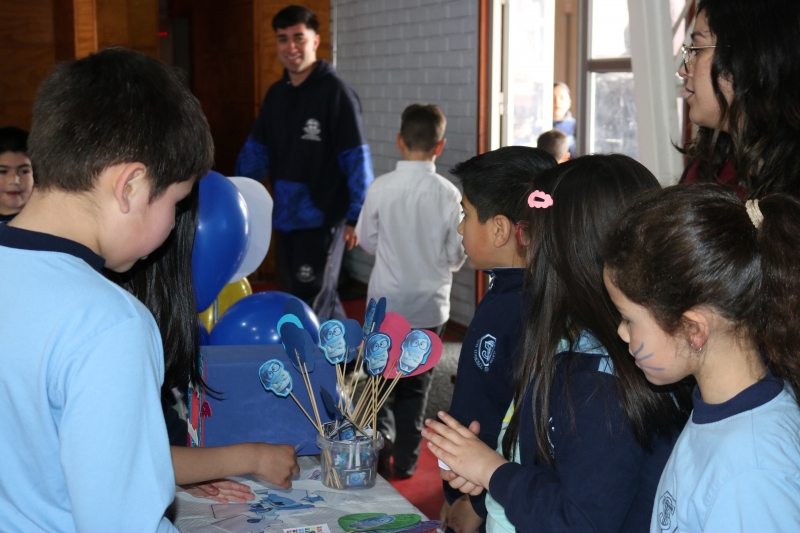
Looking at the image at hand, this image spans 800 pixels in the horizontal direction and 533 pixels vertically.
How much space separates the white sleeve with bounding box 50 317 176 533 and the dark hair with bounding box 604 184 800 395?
64cm

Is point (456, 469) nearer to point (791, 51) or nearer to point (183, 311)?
point (183, 311)

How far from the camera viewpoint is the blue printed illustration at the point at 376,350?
1481 millimetres

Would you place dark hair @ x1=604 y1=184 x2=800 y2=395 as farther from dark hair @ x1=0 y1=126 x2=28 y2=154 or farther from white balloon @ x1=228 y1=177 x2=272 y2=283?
dark hair @ x1=0 y1=126 x2=28 y2=154

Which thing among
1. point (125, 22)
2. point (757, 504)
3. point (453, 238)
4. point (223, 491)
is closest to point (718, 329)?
point (757, 504)

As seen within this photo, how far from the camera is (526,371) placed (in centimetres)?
133

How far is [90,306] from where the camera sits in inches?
34.2

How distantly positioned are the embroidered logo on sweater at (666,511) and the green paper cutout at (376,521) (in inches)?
16.0

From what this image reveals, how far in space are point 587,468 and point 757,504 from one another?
0.84ft

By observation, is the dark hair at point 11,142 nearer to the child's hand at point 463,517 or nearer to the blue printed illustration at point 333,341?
the blue printed illustration at point 333,341

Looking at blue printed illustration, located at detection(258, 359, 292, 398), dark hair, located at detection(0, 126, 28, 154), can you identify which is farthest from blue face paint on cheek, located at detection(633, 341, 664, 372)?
dark hair, located at detection(0, 126, 28, 154)

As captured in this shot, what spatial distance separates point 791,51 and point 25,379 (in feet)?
4.86

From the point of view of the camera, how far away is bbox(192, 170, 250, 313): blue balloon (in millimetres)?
2094

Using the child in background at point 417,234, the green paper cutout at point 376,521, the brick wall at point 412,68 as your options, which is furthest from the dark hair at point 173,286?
the brick wall at point 412,68

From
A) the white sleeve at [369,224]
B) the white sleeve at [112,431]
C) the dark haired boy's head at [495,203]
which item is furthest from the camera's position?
the white sleeve at [369,224]
